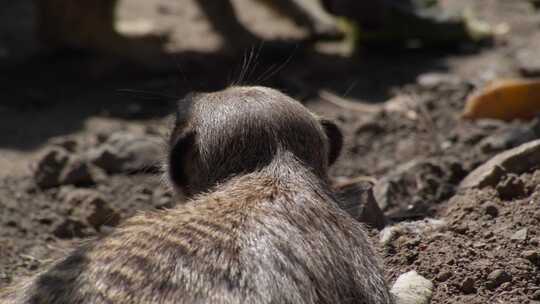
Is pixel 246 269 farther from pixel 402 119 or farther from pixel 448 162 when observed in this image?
pixel 402 119

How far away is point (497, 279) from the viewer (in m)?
4.67

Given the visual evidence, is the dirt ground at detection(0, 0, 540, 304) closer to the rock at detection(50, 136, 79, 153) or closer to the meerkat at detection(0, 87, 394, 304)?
the rock at detection(50, 136, 79, 153)

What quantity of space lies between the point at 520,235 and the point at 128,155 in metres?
3.15

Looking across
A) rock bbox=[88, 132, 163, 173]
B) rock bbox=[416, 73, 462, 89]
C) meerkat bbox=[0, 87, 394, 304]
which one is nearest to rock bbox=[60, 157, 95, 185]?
rock bbox=[88, 132, 163, 173]

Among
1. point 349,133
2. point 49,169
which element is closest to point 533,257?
point 349,133

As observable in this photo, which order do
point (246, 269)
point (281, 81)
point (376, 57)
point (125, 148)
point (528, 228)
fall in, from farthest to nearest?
point (376, 57) → point (281, 81) → point (125, 148) → point (528, 228) → point (246, 269)

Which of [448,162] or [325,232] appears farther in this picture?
[448,162]

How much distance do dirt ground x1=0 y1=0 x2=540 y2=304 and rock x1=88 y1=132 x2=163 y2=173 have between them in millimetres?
60

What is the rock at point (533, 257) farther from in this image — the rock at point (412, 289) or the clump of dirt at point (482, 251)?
the rock at point (412, 289)

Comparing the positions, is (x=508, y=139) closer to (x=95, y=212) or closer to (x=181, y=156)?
(x=181, y=156)

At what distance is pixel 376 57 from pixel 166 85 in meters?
2.05

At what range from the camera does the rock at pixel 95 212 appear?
619 centimetres

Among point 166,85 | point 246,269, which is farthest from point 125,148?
point 246,269

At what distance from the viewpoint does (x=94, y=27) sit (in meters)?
8.95
